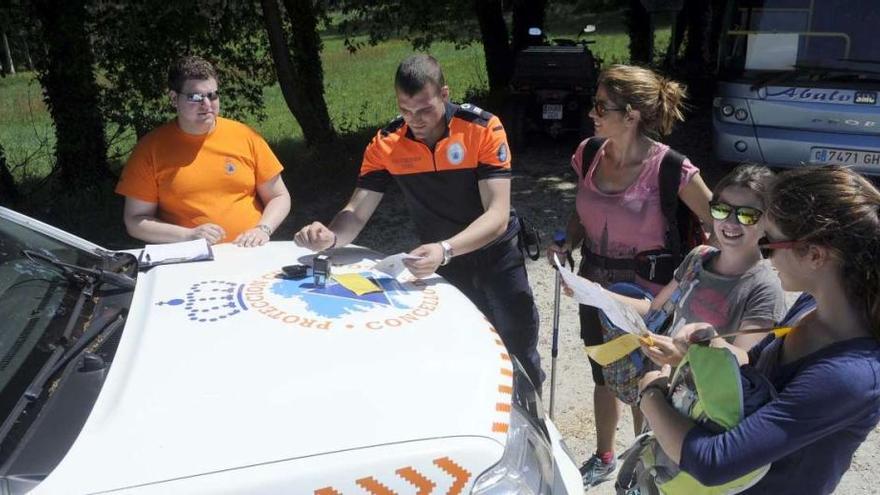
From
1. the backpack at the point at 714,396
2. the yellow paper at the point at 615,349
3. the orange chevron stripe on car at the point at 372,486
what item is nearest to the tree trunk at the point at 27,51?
the yellow paper at the point at 615,349

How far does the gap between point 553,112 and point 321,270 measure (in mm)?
7660

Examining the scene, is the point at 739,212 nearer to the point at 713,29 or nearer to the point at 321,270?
the point at 321,270

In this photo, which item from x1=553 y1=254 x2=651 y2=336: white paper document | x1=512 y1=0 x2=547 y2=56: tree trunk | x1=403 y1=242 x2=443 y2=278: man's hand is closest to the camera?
x1=553 y1=254 x2=651 y2=336: white paper document

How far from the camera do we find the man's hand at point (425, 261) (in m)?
2.65

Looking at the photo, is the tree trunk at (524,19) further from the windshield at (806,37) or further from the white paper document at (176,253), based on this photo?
the white paper document at (176,253)

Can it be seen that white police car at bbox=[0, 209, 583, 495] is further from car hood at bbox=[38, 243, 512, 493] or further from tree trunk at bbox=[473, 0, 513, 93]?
tree trunk at bbox=[473, 0, 513, 93]

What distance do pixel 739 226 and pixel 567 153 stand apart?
313 inches

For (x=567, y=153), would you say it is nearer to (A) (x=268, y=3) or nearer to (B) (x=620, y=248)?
(A) (x=268, y=3)

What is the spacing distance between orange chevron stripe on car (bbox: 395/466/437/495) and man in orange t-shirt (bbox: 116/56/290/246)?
1.76 metres

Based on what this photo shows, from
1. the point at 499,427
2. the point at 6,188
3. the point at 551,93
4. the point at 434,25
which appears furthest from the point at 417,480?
the point at 434,25

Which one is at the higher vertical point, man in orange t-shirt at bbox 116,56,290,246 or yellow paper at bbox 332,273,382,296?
man in orange t-shirt at bbox 116,56,290,246

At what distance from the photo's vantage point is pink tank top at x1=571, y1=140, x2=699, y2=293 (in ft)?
9.41

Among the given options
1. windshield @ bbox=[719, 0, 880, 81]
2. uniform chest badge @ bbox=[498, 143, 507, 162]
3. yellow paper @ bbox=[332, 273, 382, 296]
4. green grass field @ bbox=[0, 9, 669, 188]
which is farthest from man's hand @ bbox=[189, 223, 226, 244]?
windshield @ bbox=[719, 0, 880, 81]

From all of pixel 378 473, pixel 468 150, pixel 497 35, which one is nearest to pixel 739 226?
pixel 468 150
